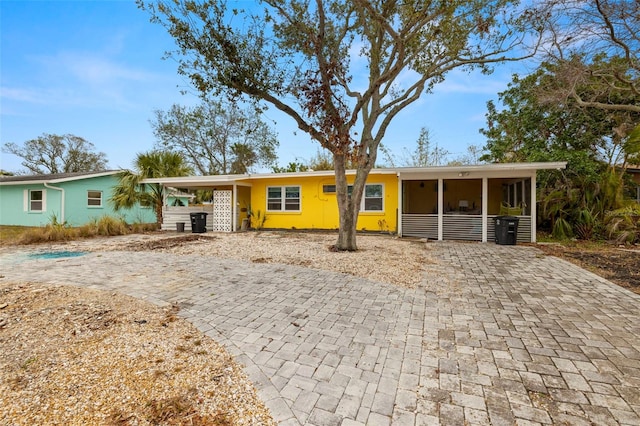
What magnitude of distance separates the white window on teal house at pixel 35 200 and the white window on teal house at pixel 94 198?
2.29 meters

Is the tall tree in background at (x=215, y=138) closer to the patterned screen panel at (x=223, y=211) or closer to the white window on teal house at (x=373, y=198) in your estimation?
the patterned screen panel at (x=223, y=211)

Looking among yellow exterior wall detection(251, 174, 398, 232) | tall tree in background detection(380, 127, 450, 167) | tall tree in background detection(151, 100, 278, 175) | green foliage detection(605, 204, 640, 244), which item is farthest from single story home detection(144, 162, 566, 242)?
tall tree in background detection(151, 100, 278, 175)

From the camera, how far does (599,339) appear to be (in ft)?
9.63

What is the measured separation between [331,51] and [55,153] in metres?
32.0

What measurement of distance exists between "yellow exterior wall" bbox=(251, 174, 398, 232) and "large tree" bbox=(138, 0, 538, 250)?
4.39 metres

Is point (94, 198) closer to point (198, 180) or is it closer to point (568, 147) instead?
point (198, 180)

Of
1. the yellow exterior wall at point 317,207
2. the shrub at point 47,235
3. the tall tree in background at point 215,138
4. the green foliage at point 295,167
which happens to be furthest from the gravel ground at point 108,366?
the tall tree in background at point 215,138

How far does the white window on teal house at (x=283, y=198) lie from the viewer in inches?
549

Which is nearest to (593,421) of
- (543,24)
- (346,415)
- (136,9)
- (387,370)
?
(387,370)

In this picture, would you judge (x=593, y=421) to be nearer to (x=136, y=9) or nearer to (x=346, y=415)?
(x=346, y=415)

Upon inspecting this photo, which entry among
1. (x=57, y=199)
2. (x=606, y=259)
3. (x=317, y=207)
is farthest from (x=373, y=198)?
(x=57, y=199)

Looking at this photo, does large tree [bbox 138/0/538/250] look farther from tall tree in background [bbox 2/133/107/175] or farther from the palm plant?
tall tree in background [bbox 2/133/107/175]

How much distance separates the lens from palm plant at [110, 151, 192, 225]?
43.6 feet

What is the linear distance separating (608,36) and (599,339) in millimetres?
9736
